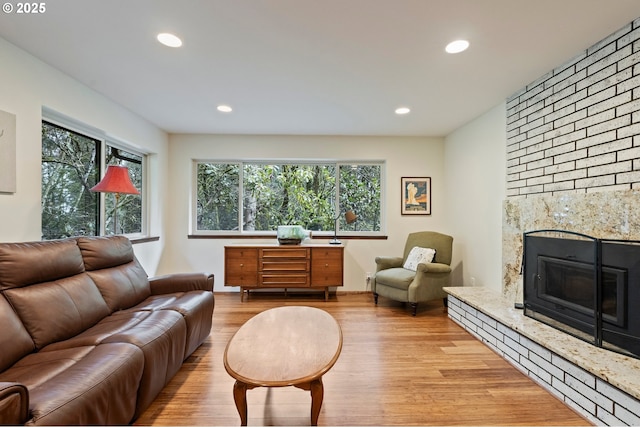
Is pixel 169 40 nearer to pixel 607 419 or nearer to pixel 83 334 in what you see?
pixel 83 334

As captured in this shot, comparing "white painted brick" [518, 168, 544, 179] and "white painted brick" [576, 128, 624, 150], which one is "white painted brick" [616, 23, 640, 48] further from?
"white painted brick" [518, 168, 544, 179]

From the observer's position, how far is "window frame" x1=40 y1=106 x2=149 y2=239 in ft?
8.04

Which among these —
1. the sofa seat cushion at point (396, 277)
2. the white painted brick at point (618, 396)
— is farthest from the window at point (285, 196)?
the white painted brick at point (618, 396)

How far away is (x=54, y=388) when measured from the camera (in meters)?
1.17

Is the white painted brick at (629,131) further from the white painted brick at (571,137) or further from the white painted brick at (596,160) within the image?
the white painted brick at (571,137)

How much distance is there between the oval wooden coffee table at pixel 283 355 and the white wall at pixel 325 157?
246 cm

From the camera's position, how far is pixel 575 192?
219 centimetres

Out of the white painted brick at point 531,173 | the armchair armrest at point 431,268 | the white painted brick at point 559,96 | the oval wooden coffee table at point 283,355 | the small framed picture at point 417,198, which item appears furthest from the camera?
the small framed picture at point 417,198

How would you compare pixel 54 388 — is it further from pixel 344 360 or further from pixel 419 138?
pixel 419 138

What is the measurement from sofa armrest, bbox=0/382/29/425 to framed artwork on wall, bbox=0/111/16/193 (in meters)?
1.63

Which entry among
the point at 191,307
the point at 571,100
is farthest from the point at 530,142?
the point at 191,307

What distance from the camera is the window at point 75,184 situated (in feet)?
8.01

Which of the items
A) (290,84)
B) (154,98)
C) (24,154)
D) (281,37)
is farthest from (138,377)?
(154,98)

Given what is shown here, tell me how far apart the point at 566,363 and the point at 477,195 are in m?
2.13
